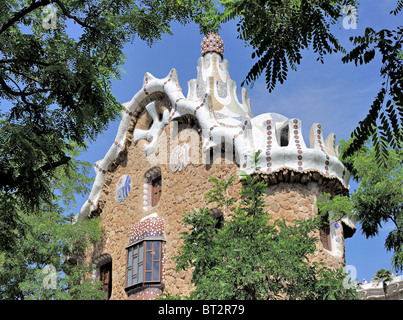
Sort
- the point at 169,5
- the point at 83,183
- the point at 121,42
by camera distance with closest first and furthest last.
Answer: the point at 121,42
the point at 169,5
the point at 83,183

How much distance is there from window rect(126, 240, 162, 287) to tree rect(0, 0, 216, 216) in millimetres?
5054

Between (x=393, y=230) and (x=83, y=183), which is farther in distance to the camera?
(x=83, y=183)

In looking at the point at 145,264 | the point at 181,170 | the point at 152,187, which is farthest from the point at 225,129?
the point at 145,264

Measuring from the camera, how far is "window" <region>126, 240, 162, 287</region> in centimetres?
1409

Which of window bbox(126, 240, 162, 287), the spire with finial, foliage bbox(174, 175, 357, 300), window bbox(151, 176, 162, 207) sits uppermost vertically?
the spire with finial

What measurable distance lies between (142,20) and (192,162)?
5.12 m

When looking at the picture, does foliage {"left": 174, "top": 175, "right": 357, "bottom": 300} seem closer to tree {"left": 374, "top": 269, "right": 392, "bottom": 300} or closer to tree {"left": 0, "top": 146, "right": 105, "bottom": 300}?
tree {"left": 0, "top": 146, "right": 105, "bottom": 300}

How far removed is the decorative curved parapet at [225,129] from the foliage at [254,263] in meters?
3.34

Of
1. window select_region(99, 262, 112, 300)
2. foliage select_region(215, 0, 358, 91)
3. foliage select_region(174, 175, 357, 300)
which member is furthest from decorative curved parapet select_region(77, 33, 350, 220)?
foliage select_region(215, 0, 358, 91)

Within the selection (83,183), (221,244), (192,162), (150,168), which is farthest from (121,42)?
(83,183)

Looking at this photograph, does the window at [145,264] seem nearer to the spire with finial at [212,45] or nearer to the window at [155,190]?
the window at [155,190]

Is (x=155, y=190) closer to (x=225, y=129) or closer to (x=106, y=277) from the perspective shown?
(x=106, y=277)

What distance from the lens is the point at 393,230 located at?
11.5m
